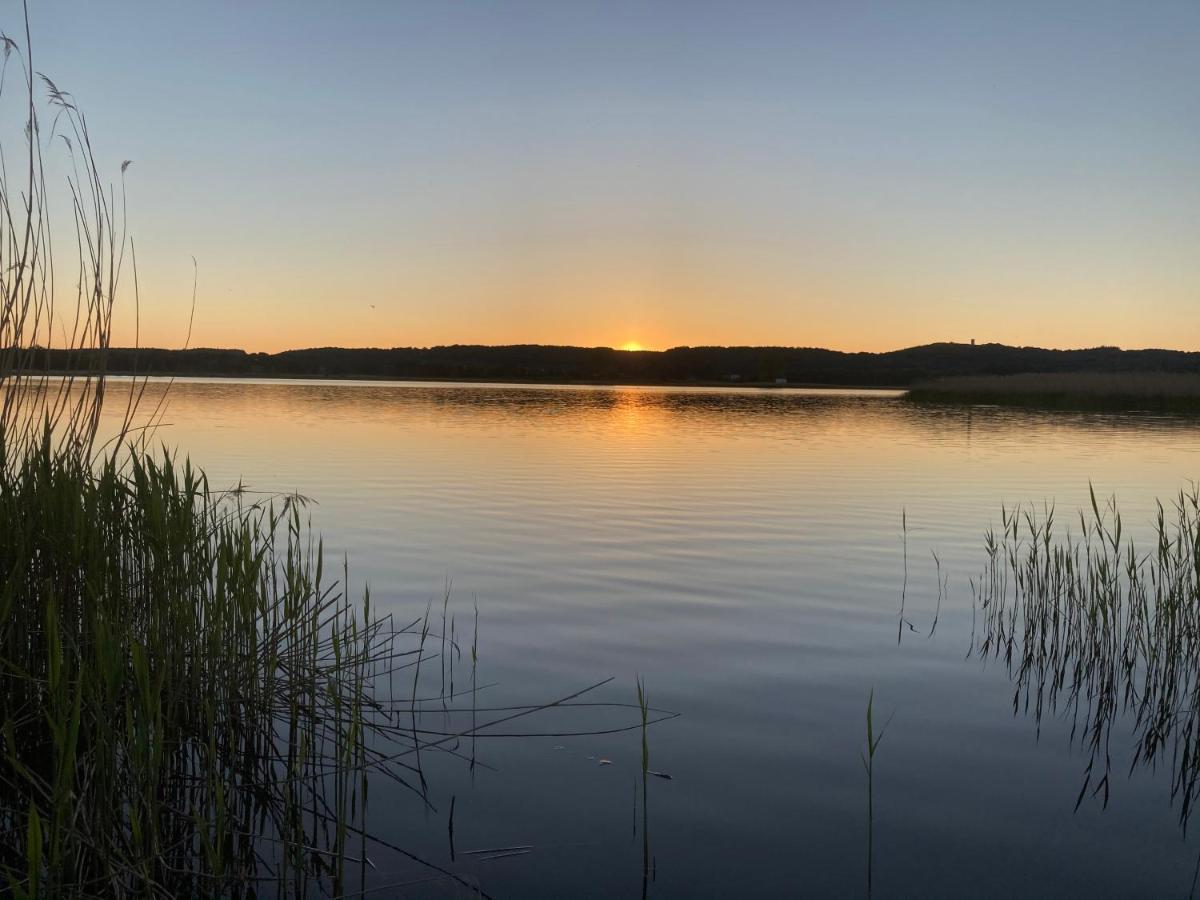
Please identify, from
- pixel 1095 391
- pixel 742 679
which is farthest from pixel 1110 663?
pixel 1095 391

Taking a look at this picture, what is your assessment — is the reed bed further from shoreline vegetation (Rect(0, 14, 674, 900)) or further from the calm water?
shoreline vegetation (Rect(0, 14, 674, 900))

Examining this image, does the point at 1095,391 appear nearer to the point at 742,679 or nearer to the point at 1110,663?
the point at 1110,663

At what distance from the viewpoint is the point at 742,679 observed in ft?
21.1

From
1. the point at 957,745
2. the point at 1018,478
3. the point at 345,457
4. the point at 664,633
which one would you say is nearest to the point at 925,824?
the point at 957,745

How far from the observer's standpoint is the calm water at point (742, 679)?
416 centimetres

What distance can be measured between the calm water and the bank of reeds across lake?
22479 millimetres

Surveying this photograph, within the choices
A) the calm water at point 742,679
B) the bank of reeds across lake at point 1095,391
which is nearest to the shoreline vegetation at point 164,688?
the calm water at point 742,679

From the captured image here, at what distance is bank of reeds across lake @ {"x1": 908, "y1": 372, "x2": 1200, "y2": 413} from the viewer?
38.2 meters

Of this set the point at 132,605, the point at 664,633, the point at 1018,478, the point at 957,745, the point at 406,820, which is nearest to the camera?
the point at 406,820

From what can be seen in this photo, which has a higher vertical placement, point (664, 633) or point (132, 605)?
point (132, 605)

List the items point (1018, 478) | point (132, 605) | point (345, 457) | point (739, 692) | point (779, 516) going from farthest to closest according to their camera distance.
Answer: point (345, 457)
point (1018, 478)
point (779, 516)
point (739, 692)
point (132, 605)

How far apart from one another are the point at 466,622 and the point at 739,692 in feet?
8.15

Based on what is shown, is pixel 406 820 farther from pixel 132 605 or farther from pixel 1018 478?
pixel 1018 478

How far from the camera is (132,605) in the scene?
4629 millimetres
